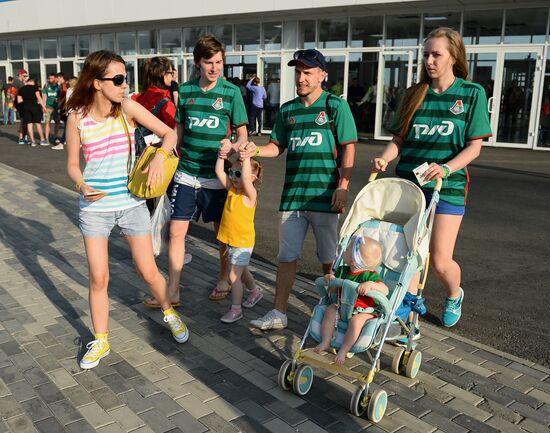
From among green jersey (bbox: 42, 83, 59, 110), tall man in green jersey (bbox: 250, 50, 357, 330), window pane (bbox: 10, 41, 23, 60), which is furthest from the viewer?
window pane (bbox: 10, 41, 23, 60)

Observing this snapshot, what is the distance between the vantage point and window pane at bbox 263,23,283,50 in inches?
776

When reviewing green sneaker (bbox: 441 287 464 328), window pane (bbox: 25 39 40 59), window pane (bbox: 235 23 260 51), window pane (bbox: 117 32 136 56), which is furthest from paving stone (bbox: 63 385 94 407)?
window pane (bbox: 25 39 40 59)

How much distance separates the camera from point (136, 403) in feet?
11.0

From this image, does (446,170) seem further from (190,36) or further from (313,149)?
(190,36)

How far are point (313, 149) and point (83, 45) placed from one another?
24.5m

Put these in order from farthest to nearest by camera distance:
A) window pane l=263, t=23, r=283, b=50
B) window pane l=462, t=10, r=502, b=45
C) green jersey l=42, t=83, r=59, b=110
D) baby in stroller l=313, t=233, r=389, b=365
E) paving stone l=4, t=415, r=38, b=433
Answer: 1. window pane l=263, t=23, r=283, b=50
2. green jersey l=42, t=83, r=59, b=110
3. window pane l=462, t=10, r=502, b=45
4. baby in stroller l=313, t=233, r=389, b=365
5. paving stone l=4, t=415, r=38, b=433

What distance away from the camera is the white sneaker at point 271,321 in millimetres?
4312

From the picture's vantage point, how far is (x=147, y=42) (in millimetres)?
23297

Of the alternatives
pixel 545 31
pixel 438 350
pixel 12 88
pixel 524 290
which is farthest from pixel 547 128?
pixel 12 88

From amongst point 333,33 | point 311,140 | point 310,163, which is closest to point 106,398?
point 310,163

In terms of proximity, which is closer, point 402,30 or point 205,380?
point 205,380

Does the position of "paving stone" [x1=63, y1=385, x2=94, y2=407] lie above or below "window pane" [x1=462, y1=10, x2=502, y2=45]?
below

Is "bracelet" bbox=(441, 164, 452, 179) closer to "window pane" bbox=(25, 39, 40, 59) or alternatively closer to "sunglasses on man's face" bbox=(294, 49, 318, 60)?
"sunglasses on man's face" bbox=(294, 49, 318, 60)

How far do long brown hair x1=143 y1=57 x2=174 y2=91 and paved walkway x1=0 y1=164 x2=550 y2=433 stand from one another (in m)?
2.05
